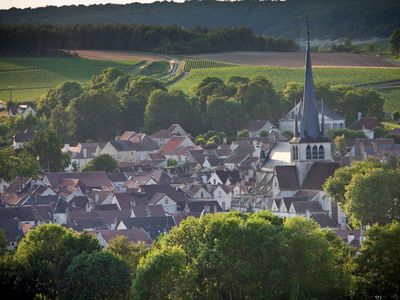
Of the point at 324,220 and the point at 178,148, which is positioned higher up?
the point at 324,220

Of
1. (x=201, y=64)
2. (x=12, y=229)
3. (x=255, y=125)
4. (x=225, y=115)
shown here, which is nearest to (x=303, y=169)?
(x=12, y=229)

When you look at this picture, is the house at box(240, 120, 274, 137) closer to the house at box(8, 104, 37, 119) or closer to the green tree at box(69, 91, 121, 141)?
the green tree at box(69, 91, 121, 141)

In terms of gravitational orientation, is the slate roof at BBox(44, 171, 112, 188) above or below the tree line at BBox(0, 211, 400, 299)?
below

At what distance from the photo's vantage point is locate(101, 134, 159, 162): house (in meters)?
140

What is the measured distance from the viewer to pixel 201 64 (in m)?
184

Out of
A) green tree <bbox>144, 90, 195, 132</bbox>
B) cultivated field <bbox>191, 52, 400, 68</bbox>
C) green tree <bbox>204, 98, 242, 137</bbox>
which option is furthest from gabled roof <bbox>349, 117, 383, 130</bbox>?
cultivated field <bbox>191, 52, 400, 68</bbox>

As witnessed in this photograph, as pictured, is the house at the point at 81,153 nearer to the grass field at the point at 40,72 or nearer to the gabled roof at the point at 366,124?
the gabled roof at the point at 366,124

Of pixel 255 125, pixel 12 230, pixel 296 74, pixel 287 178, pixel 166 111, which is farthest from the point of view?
pixel 296 74

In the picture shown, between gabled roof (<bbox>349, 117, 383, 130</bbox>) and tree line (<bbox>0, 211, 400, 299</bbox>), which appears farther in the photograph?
gabled roof (<bbox>349, 117, 383, 130</bbox>)

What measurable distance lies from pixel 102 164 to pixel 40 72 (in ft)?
190

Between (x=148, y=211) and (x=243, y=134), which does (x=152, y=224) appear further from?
(x=243, y=134)

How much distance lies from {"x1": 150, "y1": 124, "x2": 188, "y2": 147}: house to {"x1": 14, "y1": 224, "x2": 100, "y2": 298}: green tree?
71.1m

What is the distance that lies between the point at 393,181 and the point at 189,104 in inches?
2400

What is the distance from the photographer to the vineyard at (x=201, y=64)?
7170 inches
